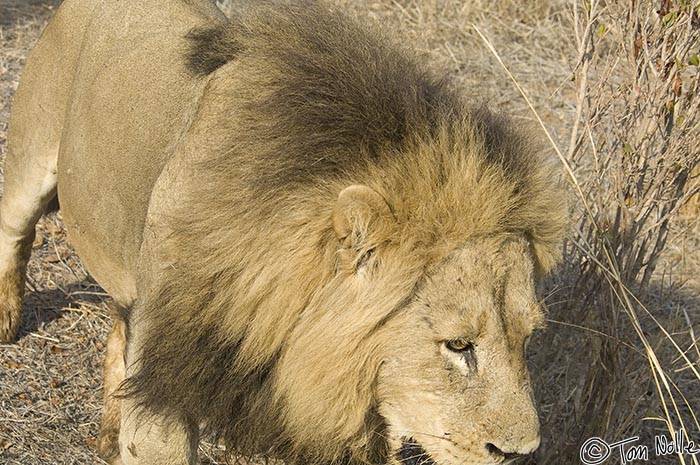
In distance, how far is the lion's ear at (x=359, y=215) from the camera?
8.70 ft

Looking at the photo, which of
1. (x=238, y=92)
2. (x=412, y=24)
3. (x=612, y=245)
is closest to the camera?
(x=238, y=92)

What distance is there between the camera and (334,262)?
279cm

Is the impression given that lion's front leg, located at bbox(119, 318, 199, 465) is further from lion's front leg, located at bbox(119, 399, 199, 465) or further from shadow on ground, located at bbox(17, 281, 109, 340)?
shadow on ground, located at bbox(17, 281, 109, 340)

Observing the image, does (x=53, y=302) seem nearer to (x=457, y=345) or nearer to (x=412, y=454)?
(x=412, y=454)

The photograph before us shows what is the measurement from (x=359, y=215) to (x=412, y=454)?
0.80 meters

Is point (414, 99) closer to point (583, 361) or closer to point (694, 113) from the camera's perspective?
point (694, 113)

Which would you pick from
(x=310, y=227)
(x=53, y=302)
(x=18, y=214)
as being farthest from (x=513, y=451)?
(x=53, y=302)

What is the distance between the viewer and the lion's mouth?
2.94 metres

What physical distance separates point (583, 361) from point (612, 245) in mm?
625

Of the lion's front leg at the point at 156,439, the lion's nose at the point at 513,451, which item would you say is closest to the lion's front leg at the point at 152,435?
the lion's front leg at the point at 156,439

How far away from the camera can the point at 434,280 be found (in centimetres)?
281

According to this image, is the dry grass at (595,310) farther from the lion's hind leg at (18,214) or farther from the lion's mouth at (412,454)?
the lion's mouth at (412,454)

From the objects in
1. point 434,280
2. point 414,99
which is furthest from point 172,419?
point 414,99

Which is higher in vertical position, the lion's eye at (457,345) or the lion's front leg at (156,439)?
the lion's eye at (457,345)
